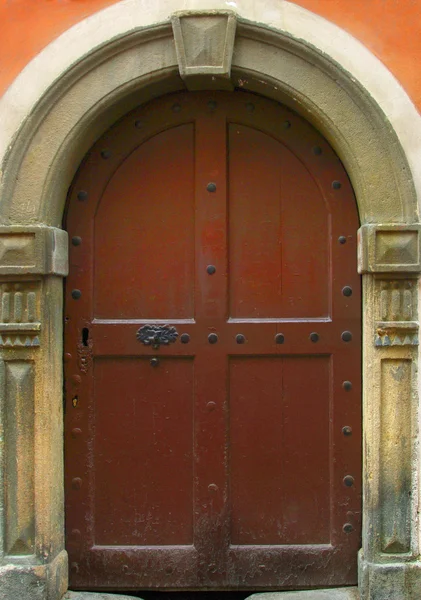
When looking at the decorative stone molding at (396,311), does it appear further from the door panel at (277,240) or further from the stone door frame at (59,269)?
the door panel at (277,240)

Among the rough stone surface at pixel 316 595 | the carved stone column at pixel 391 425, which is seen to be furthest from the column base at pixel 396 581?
the rough stone surface at pixel 316 595

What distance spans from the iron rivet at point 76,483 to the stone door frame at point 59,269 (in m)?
0.19

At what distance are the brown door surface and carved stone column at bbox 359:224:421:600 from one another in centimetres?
18

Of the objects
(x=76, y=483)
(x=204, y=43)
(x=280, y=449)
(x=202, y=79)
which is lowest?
(x=76, y=483)

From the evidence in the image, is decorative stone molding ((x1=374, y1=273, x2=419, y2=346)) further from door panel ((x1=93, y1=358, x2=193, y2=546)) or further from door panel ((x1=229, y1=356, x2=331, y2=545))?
door panel ((x1=93, y1=358, x2=193, y2=546))

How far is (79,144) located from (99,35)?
49cm

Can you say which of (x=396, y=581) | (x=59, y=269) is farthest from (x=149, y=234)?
(x=396, y=581)

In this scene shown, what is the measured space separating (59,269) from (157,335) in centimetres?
55

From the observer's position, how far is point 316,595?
3.29 metres

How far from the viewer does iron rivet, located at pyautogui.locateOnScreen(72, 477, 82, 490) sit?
3387mm

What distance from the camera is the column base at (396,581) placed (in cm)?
314

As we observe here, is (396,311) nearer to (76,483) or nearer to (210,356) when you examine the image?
(210,356)

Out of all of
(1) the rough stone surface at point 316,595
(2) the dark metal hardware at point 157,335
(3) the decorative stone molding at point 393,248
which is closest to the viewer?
(3) the decorative stone molding at point 393,248

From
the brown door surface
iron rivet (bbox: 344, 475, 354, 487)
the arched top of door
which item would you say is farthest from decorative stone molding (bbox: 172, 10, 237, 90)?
iron rivet (bbox: 344, 475, 354, 487)
